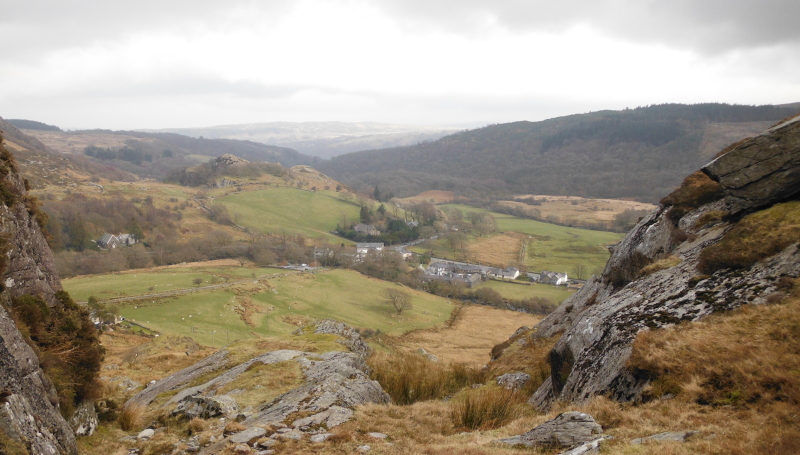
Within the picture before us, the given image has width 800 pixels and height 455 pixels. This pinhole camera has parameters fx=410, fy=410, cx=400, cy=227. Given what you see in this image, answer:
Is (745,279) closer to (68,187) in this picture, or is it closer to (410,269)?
(410,269)

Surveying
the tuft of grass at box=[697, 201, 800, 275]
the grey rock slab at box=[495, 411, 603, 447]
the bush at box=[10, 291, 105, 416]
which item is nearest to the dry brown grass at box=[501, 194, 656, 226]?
the tuft of grass at box=[697, 201, 800, 275]

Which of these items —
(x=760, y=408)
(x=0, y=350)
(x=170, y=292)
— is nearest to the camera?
(x=760, y=408)

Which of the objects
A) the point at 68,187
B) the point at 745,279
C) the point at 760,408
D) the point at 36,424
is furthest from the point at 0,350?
the point at 68,187

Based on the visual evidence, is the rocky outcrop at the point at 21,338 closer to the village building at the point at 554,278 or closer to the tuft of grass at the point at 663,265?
the tuft of grass at the point at 663,265

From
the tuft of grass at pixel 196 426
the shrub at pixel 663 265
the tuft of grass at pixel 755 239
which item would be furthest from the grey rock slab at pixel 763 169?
the tuft of grass at pixel 196 426

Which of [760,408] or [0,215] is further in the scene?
[0,215]

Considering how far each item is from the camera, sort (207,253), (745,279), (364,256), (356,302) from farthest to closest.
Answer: (364,256) < (207,253) < (356,302) < (745,279)

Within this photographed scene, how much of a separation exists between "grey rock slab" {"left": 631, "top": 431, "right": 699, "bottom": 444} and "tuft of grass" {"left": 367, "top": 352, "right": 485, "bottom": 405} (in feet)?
30.4

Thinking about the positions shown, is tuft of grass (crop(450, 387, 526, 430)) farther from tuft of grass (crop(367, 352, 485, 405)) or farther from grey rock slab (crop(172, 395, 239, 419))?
grey rock slab (crop(172, 395, 239, 419))

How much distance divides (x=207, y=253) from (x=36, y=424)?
99.8 m

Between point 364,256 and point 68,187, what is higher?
point 68,187

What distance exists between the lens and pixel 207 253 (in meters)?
101

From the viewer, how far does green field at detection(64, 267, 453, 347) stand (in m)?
47.2

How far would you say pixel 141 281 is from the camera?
6172 centimetres
